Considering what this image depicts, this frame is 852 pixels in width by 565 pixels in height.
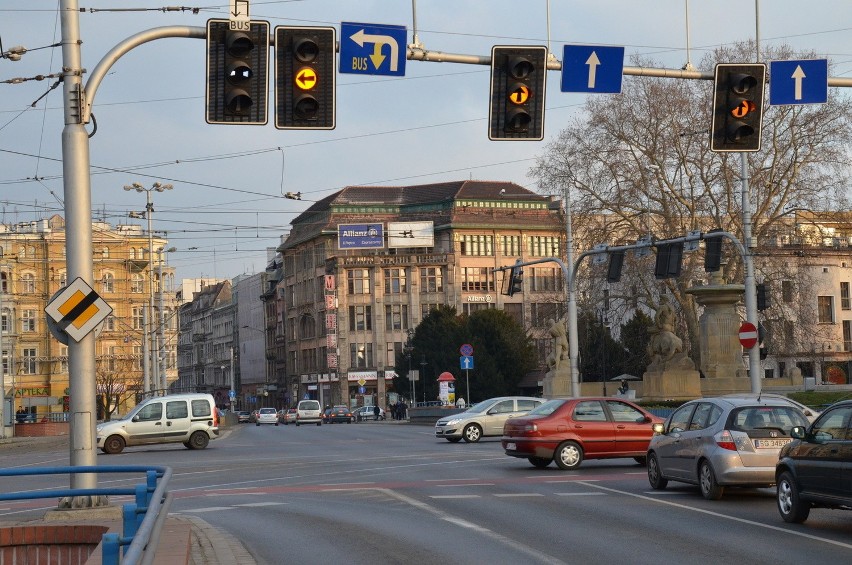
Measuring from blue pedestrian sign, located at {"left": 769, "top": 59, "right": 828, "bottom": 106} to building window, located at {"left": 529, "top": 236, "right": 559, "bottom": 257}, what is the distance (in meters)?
101

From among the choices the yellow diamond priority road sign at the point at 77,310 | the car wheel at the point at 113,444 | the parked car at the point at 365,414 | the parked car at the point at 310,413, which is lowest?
the parked car at the point at 365,414

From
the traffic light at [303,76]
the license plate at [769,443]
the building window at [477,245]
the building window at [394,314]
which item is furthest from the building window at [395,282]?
the traffic light at [303,76]

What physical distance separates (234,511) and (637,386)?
124ft

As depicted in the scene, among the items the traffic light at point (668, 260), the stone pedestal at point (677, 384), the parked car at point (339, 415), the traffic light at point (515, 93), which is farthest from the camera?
the parked car at point (339, 415)

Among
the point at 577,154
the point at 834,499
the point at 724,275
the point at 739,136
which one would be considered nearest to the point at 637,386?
the point at 724,275

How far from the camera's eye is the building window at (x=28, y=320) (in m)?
100

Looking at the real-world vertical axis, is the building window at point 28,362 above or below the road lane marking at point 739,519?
above

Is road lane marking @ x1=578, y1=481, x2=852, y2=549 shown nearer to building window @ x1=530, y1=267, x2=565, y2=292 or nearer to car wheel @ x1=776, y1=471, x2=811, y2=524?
car wheel @ x1=776, y1=471, x2=811, y2=524

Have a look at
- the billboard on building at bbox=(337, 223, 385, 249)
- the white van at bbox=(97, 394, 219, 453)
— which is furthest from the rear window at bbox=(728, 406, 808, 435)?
the billboard on building at bbox=(337, 223, 385, 249)

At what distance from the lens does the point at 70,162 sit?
16156 millimetres

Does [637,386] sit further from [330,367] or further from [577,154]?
[330,367]

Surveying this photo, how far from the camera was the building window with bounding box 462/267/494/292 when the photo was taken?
121 m

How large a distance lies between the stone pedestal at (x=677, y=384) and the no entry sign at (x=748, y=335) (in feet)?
34.7

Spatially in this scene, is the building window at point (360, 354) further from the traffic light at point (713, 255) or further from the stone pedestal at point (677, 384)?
the traffic light at point (713, 255)
